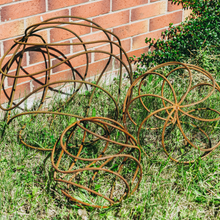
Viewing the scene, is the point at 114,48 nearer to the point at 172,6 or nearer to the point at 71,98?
the point at 71,98

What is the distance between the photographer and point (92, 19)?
99.3 inches

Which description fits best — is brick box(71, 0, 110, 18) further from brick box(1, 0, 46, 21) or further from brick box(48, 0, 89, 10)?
brick box(1, 0, 46, 21)

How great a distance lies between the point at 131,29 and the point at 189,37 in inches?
29.6

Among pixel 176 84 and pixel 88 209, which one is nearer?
pixel 88 209

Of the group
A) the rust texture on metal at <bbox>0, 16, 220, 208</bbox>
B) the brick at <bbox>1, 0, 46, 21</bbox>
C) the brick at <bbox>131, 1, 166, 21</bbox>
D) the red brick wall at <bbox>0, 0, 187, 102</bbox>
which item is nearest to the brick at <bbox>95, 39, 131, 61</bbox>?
the red brick wall at <bbox>0, 0, 187, 102</bbox>

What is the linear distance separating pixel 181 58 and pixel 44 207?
6.84 feet

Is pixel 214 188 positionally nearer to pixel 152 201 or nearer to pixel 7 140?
pixel 152 201

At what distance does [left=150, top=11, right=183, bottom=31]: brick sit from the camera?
9.71 ft

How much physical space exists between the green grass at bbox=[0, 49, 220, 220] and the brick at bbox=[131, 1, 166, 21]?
2.79 ft

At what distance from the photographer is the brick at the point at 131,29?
108 inches

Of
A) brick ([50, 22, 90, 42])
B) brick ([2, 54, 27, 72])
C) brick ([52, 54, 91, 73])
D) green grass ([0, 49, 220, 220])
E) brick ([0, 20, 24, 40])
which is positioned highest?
brick ([0, 20, 24, 40])

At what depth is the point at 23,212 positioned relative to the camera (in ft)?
5.88

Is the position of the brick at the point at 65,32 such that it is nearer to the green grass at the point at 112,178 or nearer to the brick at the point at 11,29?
the brick at the point at 11,29

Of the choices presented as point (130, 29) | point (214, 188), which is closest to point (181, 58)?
point (130, 29)
